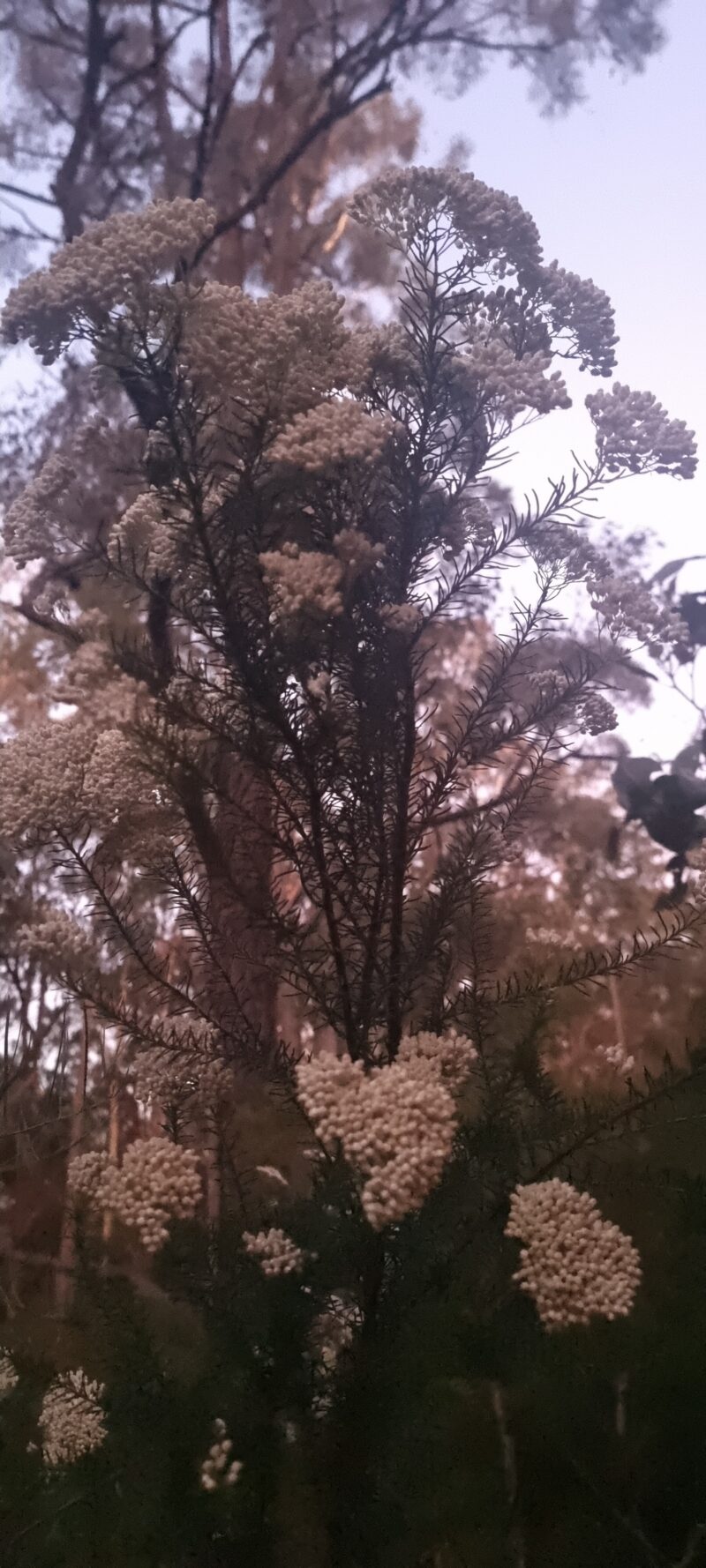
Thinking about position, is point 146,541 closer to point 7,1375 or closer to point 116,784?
point 116,784

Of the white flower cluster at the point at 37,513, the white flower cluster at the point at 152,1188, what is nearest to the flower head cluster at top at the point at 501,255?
the white flower cluster at the point at 37,513

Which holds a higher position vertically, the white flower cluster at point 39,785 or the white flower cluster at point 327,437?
the white flower cluster at point 327,437

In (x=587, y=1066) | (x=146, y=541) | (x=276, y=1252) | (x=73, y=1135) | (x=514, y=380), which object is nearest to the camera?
(x=276, y=1252)

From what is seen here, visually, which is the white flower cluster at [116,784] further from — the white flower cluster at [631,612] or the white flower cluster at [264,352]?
the white flower cluster at [631,612]

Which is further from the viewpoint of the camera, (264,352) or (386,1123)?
(264,352)

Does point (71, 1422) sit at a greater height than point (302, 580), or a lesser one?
lesser

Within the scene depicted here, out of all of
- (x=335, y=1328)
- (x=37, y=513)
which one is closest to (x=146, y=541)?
(x=37, y=513)

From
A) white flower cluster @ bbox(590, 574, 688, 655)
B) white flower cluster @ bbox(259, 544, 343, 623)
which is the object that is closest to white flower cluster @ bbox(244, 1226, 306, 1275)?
white flower cluster @ bbox(259, 544, 343, 623)

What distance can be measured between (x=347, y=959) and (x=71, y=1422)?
0.41 m

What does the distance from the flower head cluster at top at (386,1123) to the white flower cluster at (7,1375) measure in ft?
1.79

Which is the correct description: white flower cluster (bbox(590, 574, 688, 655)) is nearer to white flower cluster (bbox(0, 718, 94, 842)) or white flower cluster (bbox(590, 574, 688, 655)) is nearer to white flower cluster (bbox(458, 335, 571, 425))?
white flower cluster (bbox(458, 335, 571, 425))

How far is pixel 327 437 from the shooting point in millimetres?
686

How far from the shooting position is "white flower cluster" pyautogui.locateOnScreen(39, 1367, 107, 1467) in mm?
771

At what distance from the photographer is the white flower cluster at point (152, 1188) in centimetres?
61
